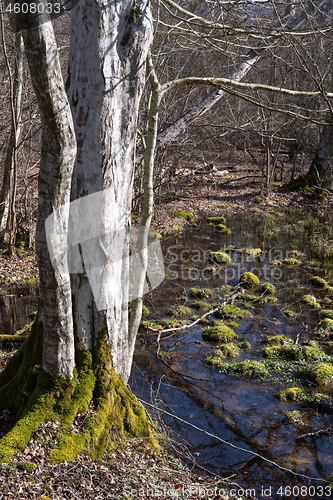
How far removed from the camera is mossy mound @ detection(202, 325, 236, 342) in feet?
26.2

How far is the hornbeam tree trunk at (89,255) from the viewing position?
10.7ft

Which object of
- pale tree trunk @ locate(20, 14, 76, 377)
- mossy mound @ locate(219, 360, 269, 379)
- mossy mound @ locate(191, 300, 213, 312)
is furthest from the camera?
mossy mound @ locate(191, 300, 213, 312)

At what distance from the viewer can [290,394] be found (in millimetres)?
6301

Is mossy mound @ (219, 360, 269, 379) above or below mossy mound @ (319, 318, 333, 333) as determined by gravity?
below

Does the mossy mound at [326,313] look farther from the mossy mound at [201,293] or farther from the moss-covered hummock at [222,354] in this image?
the moss-covered hummock at [222,354]

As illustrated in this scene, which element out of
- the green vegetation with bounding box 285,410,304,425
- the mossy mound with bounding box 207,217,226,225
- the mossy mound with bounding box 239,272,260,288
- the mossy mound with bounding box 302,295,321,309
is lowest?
the green vegetation with bounding box 285,410,304,425

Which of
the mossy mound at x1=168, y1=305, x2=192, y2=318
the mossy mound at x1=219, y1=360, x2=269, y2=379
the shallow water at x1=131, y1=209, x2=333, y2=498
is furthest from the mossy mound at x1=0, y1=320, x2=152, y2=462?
the mossy mound at x1=168, y1=305, x2=192, y2=318

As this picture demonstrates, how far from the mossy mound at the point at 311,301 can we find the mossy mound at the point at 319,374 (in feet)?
9.37

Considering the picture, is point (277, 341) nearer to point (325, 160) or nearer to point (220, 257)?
point (220, 257)

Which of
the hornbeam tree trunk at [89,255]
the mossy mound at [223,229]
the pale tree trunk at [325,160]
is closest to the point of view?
the hornbeam tree trunk at [89,255]

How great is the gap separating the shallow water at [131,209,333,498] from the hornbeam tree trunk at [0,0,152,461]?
67.8 inches

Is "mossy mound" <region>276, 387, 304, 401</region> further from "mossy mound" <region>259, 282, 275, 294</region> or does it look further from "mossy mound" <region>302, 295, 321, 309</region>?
"mossy mound" <region>259, 282, 275, 294</region>

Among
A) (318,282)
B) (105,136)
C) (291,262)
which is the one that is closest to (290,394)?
(105,136)

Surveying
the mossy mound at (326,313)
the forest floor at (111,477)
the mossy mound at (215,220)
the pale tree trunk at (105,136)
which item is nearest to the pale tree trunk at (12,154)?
Result: the forest floor at (111,477)
